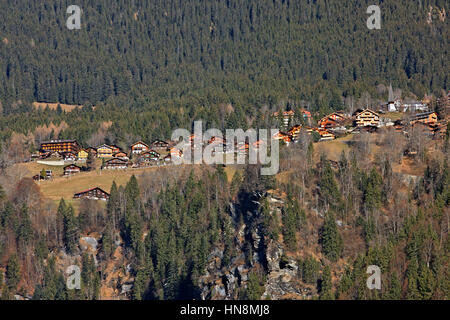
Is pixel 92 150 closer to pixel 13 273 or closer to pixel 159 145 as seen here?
pixel 159 145

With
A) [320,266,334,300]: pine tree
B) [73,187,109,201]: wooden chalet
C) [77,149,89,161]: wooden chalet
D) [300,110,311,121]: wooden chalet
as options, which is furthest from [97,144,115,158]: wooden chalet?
[320,266,334,300]: pine tree

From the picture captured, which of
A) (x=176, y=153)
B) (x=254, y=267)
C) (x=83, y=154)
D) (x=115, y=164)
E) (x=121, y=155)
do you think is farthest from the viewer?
(x=83, y=154)

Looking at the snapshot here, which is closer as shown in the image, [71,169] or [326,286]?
[326,286]

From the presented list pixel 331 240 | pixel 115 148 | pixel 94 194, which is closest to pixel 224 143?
pixel 115 148

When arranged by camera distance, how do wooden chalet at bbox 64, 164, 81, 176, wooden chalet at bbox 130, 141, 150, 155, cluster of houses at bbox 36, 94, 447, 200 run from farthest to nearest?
1. wooden chalet at bbox 130, 141, 150, 155
2. wooden chalet at bbox 64, 164, 81, 176
3. cluster of houses at bbox 36, 94, 447, 200

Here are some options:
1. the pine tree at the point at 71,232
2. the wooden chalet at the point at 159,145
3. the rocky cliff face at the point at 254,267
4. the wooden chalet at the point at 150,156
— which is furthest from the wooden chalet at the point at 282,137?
the pine tree at the point at 71,232

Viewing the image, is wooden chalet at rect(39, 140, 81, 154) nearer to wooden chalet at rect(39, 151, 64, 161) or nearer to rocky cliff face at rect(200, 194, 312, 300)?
wooden chalet at rect(39, 151, 64, 161)

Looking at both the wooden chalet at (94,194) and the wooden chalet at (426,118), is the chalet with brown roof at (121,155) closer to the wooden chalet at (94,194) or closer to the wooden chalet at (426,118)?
the wooden chalet at (94,194)
